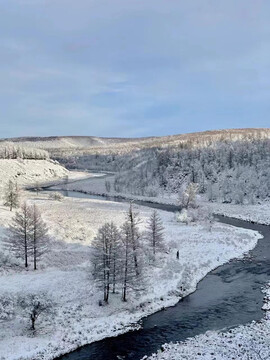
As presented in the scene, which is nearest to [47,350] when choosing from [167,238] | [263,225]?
[167,238]

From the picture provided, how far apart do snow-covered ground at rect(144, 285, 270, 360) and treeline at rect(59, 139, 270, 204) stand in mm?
78232

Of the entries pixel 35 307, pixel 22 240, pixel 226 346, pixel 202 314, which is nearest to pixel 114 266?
pixel 35 307

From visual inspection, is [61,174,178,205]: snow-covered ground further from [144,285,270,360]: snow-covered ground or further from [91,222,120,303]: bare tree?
[144,285,270,360]: snow-covered ground

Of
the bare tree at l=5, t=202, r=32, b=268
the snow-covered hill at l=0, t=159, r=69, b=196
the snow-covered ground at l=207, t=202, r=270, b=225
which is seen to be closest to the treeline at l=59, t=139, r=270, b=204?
the snow-covered ground at l=207, t=202, r=270, b=225

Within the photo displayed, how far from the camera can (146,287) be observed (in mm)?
39688

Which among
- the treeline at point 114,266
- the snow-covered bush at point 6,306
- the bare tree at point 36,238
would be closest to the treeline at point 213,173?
the bare tree at point 36,238

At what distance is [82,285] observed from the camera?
3959 cm

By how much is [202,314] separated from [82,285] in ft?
44.3

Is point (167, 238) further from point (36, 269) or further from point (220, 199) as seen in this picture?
point (220, 199)

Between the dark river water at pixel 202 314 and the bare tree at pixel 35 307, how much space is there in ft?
16.3

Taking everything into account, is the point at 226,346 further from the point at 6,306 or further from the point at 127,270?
the point at 6,306

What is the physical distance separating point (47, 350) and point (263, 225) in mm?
61869

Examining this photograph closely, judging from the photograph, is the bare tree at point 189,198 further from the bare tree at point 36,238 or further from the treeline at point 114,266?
the treeline at point 114,266

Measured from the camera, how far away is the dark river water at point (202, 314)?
28.6m
